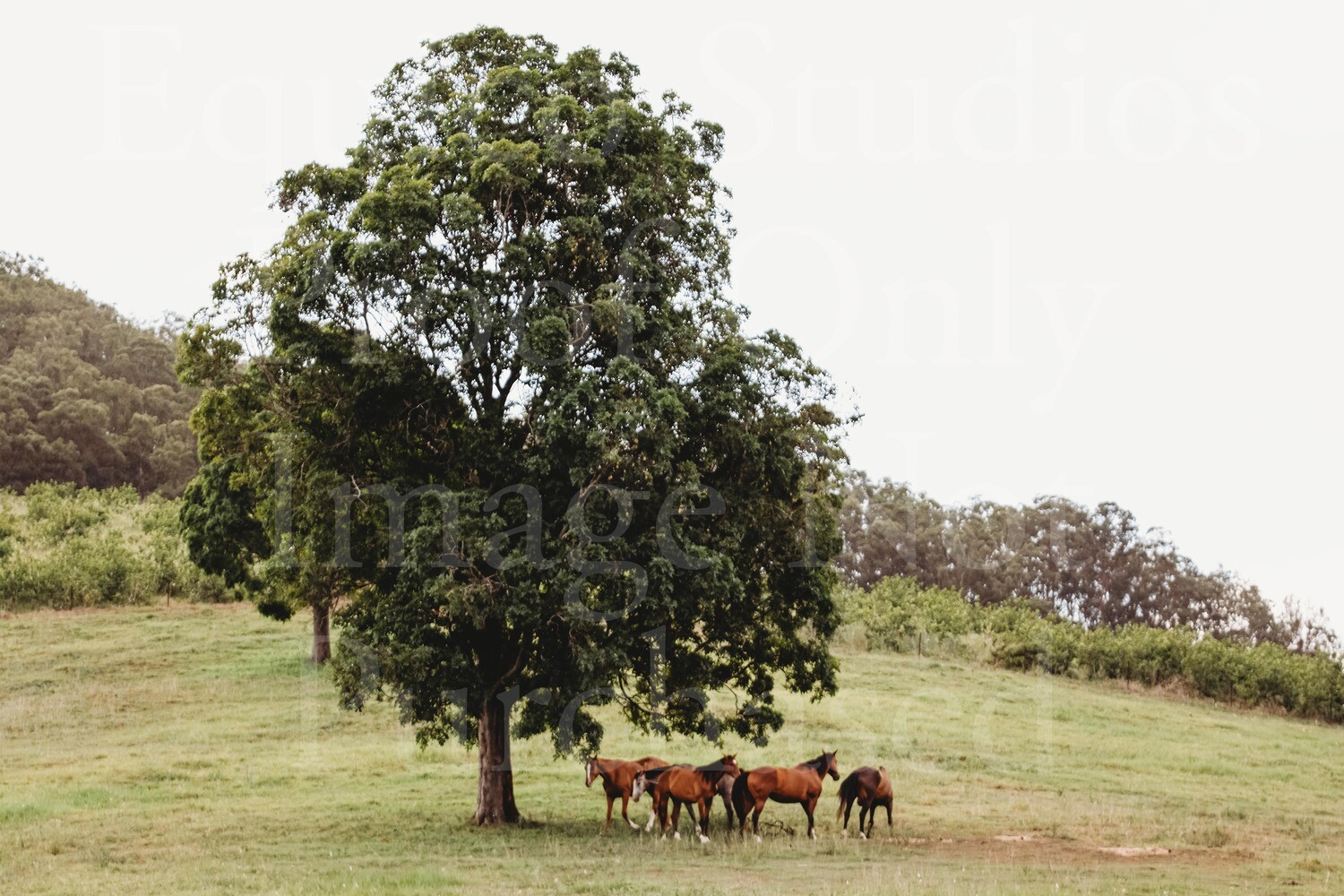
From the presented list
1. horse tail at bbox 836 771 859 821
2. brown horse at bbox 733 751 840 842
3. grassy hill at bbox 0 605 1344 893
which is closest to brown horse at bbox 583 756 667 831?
grassy hill at bbox 0 605 1344 893

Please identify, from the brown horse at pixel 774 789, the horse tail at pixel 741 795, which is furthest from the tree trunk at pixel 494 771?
the brown horse at pixel 774 789

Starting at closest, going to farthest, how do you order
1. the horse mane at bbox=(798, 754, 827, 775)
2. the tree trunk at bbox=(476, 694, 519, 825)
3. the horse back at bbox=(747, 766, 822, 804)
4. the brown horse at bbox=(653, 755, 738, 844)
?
the brown horse at bbox=(653, 755, 738, 844)
the horse back at bbox=(747, 766, 822, 804)
the horse mane at bbox=(798, 754, 827, 775)
the tree trunk at bbox=(476, 694, 519, 825)

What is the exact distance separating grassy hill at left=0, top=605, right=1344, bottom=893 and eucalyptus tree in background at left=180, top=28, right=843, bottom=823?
2929 millimetres

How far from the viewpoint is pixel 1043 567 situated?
306ft

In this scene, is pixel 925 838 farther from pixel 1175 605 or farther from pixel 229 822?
pixel 1175 605

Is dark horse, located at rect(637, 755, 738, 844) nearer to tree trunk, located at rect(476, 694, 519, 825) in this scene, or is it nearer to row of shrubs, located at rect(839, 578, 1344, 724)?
tree trunk, located at rect(476, 694, 519, 825)

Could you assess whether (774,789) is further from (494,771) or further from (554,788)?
(554,788)

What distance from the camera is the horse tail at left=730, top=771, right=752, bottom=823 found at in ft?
68.1

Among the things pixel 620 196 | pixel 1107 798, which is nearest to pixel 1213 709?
pixel 1107 798

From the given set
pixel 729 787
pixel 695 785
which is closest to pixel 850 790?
pixel 729 787

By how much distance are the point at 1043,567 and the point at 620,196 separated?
78694 mm

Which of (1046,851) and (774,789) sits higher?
(774,789)

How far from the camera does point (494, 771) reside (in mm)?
21734

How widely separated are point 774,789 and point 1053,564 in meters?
77.5
